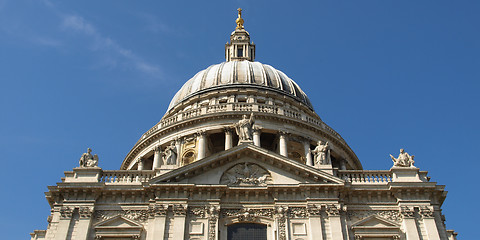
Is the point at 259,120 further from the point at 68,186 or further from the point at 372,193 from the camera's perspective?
the point at 68,186

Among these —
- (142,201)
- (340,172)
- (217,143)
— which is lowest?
(142,201)

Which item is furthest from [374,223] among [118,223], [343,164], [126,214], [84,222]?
[343,164]

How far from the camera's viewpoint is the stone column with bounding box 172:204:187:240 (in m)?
29.2

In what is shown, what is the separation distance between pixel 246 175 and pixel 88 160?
10.2m

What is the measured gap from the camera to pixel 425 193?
31.2 m

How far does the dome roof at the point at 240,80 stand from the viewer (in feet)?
185

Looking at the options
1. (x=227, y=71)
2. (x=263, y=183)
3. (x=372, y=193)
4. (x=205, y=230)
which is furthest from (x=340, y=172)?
(x=227, y=71)

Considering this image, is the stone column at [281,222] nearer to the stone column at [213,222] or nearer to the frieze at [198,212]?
the stone column at [213,222]

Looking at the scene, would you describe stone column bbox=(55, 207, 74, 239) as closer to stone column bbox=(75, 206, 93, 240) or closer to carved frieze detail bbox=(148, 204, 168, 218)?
stone column bbox=(75, 206, 93, 240)

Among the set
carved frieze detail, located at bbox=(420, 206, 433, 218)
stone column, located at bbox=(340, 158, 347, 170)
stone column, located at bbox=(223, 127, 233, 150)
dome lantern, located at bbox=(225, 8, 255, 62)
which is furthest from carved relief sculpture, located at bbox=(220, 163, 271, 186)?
dome lantern, located at bbox=(225, 8, 255, 62)

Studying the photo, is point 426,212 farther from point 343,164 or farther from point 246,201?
point 343,164

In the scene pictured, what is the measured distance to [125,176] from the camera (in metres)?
32.6

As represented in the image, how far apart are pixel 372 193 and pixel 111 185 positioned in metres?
15.7

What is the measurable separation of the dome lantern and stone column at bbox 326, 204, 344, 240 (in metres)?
37.2
